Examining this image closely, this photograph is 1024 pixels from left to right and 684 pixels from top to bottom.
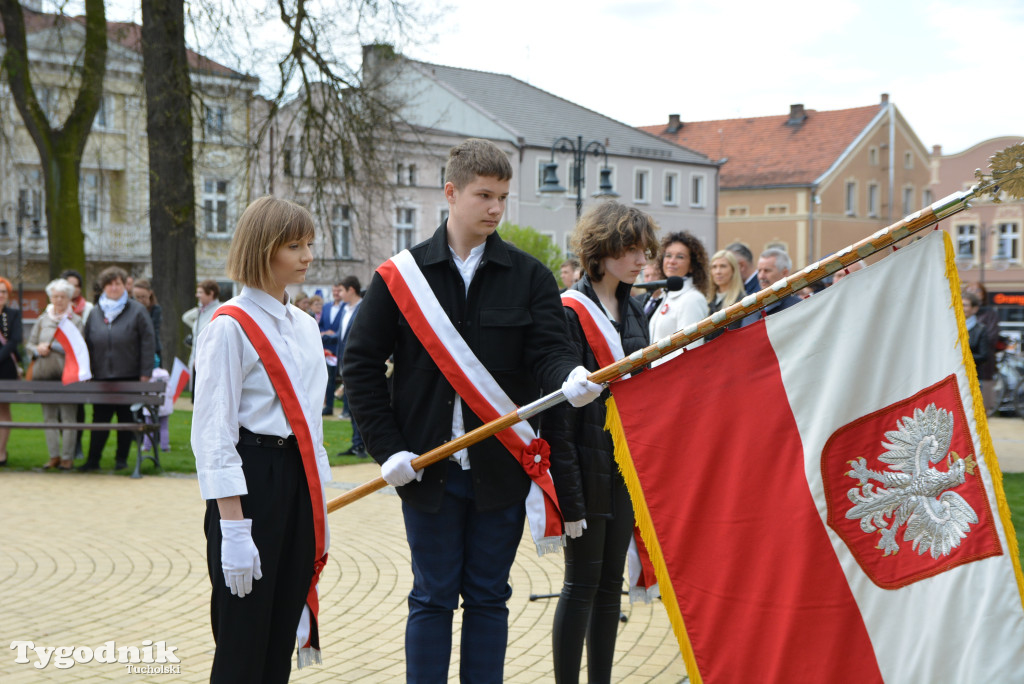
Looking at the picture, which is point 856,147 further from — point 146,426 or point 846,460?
point 846,460

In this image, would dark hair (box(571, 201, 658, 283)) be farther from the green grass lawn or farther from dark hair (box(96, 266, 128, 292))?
dark hair (box(96, 266, 128, 292))

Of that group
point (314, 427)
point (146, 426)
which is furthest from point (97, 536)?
point (314, 427)

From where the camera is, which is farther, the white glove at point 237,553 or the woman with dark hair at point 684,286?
the woman with dark hair at point 684,286

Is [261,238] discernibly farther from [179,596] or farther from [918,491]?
[179,596]

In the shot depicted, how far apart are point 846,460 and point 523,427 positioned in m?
1.01

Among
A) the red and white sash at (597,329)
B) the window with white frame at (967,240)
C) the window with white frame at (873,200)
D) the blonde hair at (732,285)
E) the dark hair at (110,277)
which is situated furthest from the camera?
the window with white frame at (873,200)

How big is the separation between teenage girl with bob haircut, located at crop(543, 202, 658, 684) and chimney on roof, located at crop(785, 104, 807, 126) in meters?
62.8

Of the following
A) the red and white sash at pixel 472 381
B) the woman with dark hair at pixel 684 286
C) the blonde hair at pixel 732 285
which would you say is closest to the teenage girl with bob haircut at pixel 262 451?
the red and white sash at pixel 472 381

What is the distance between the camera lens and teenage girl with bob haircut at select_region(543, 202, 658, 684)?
405 cm

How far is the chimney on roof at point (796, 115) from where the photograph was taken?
63906 mm

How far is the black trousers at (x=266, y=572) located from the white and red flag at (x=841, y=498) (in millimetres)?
1086

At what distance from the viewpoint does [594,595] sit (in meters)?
4.14

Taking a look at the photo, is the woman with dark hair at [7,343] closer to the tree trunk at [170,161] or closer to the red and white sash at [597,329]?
the tree trunk at [170,161]

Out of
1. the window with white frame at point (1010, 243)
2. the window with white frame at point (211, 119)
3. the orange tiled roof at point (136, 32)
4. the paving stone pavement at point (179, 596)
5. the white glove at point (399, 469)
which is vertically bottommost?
the paving stone pavement at point (179, 596)
